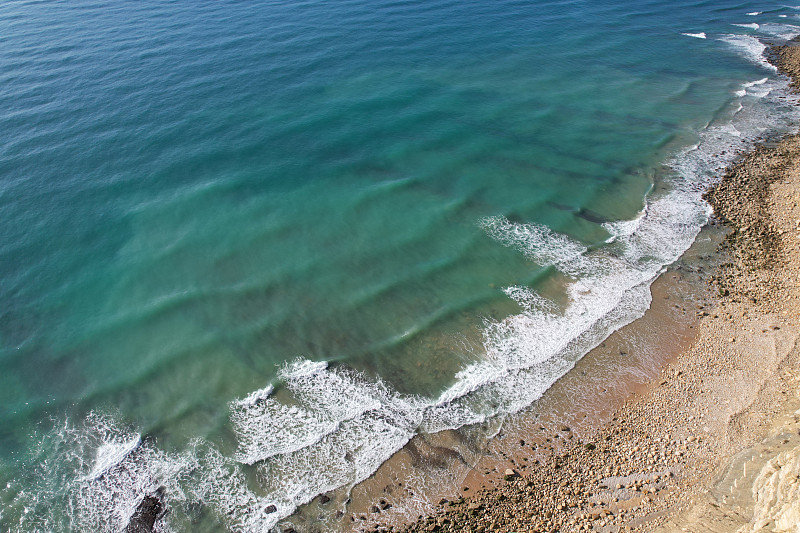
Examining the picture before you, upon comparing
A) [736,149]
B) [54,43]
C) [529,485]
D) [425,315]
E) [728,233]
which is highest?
[54,43]

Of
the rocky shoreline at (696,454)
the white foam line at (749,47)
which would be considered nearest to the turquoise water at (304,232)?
the white foam line at (749,47)

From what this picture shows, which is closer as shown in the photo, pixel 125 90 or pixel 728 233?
pixel 728 233

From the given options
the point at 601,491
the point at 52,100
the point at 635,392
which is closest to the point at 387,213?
the point at 635,392

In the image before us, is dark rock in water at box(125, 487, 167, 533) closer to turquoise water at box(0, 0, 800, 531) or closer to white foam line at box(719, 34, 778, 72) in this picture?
turquoise water at box(0, 0, 800, 531)

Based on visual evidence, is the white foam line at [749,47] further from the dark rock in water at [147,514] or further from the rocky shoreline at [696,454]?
the dark rock in water at [147,514]

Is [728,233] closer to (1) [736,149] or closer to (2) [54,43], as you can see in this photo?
(1) [736,149]

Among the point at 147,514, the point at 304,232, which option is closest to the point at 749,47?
the point at 304,232
